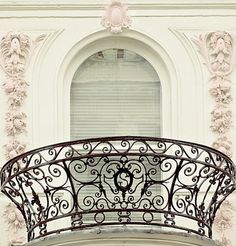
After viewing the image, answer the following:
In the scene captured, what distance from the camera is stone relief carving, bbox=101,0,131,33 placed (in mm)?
19188

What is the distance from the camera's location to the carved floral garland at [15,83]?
61.6 feet

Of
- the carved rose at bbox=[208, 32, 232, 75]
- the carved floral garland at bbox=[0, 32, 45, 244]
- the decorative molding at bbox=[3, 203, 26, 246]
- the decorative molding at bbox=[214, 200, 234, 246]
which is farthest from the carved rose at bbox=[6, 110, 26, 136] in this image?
the decorative molding at bbox=[214, 200, 234, 246]

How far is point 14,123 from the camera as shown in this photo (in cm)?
1886

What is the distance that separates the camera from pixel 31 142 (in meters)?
18.9

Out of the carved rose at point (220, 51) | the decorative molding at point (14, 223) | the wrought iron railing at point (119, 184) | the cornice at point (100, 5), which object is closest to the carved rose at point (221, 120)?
the wrought iron railing at point (119, 184)

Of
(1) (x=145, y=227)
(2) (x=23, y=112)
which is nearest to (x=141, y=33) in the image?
(2) (x=23, y=112)

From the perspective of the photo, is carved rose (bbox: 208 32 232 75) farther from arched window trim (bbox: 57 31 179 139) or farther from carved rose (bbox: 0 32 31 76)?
carved rose (bbox: 0 32 31 76)

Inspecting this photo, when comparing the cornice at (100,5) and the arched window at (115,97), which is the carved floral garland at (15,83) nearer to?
the cornice at (100,5)

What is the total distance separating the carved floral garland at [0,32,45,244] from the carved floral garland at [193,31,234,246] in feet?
6.78

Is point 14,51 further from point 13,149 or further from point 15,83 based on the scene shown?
point 13,149

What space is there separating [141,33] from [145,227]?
10.5ft

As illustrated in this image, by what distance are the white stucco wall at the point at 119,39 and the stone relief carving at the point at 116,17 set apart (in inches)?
2.6

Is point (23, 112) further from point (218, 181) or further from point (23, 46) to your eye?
point (218, 181)

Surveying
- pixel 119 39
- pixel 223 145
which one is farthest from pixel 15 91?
pixel 223 145
